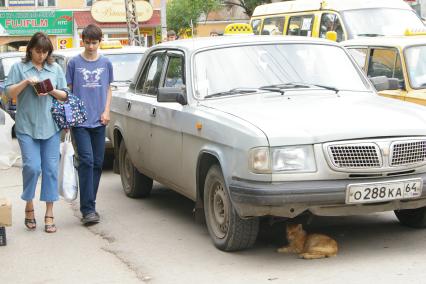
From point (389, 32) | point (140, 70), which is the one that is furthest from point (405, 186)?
point (389, 32)

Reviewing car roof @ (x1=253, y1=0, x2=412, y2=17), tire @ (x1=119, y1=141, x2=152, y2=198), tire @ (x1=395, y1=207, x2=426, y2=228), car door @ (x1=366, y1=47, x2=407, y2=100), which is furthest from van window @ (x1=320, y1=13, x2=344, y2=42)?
tire @ (x1=395, y1=207, x2=426, y2=228)

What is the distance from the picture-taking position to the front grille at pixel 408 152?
5.95 m

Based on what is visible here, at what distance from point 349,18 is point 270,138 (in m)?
9.18

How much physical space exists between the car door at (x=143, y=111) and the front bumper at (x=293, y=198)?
91.7 inches

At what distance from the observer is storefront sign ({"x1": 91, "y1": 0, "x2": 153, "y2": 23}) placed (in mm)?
44219

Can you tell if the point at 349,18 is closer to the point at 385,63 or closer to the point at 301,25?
the point at 301,25

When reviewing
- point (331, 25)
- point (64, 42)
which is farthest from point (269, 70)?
point (64, 42)

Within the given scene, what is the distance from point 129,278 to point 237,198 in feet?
3.14

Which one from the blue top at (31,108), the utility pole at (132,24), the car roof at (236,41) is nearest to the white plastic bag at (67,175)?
the blue top at (31,108)

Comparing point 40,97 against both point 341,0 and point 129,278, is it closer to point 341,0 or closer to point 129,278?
point 129,278

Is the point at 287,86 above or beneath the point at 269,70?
beneath

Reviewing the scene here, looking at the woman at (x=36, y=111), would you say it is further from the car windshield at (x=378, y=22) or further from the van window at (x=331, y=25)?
the van window at (x=331, y=25)

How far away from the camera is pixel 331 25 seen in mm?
14742

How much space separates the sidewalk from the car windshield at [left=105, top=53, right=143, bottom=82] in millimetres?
3537
